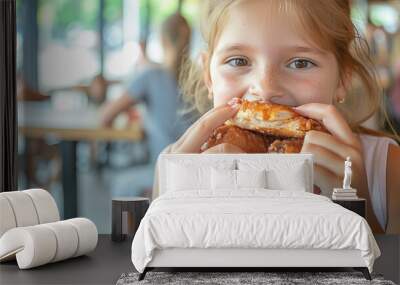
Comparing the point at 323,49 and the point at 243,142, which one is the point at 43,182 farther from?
the point at 323,49

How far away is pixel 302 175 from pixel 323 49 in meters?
1.35

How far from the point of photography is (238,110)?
715 centimetres

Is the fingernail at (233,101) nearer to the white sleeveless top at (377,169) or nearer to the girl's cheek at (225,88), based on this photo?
the girl's cheek at (225,88)

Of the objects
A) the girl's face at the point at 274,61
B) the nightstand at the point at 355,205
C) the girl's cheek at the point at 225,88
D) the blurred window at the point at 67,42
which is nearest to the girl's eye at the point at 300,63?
the girl's face at the point at 274,61

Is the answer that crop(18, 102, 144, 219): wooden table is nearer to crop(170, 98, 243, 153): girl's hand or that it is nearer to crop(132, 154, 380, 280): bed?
crop(170, 98, 243, 153): girl's hand

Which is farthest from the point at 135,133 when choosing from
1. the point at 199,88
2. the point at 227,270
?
the point at 227,270

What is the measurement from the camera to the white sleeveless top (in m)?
7.17

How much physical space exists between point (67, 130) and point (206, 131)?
4.75ft

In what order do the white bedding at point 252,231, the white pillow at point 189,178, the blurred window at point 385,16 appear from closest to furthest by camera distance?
the white bedding at point 252,231 → the white pillow at point 189,178 → the blurred window at point 385,16

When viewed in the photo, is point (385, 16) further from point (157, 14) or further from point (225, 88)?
point (157, 14)

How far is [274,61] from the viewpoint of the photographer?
7.06 m

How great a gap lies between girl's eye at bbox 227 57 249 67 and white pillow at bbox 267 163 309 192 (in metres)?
1.18

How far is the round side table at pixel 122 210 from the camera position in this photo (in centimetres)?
684

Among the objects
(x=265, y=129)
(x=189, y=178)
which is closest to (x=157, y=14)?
(x=265, y=129)
